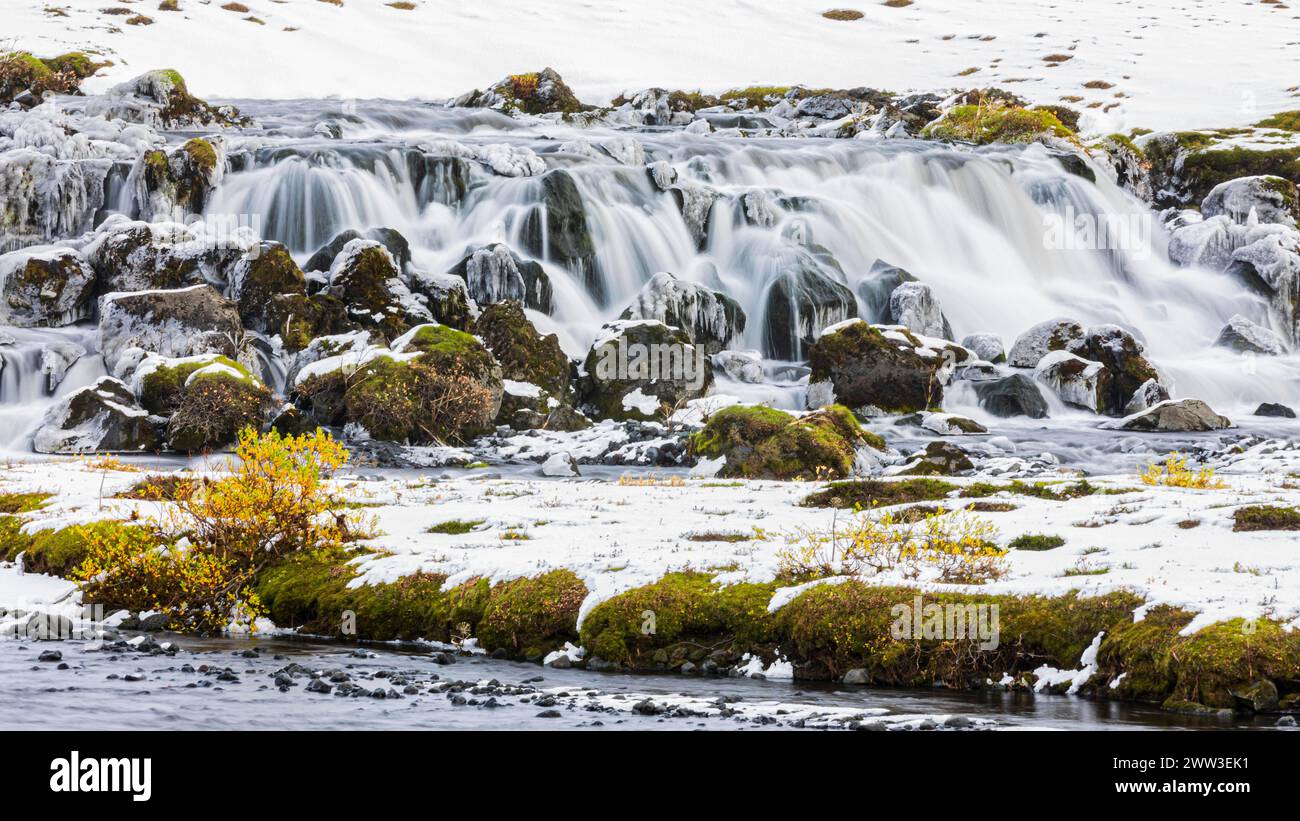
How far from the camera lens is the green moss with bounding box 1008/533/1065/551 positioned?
1389cm

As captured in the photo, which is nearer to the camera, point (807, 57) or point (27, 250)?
point (27, 250)

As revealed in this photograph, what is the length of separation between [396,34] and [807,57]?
34.1 m

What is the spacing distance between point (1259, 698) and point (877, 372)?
23289 millimetres

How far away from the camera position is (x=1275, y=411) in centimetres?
3516

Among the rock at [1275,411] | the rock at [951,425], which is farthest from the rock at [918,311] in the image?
the rock at [1275,411]

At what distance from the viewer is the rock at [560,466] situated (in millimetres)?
25047

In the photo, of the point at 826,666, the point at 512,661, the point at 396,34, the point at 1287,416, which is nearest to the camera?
the point at 826,666

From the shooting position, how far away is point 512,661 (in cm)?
1223

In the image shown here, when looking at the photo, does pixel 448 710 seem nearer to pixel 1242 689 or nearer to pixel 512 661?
pixel 512 661

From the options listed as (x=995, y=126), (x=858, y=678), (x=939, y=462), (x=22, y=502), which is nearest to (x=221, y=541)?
(x=22, y=502)

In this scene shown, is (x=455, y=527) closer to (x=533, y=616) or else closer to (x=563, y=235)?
(x=533, y=616)

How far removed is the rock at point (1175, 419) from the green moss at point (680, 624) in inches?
905

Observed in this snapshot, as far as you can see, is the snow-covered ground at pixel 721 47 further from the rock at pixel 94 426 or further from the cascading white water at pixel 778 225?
the rock at pixel 94 426
